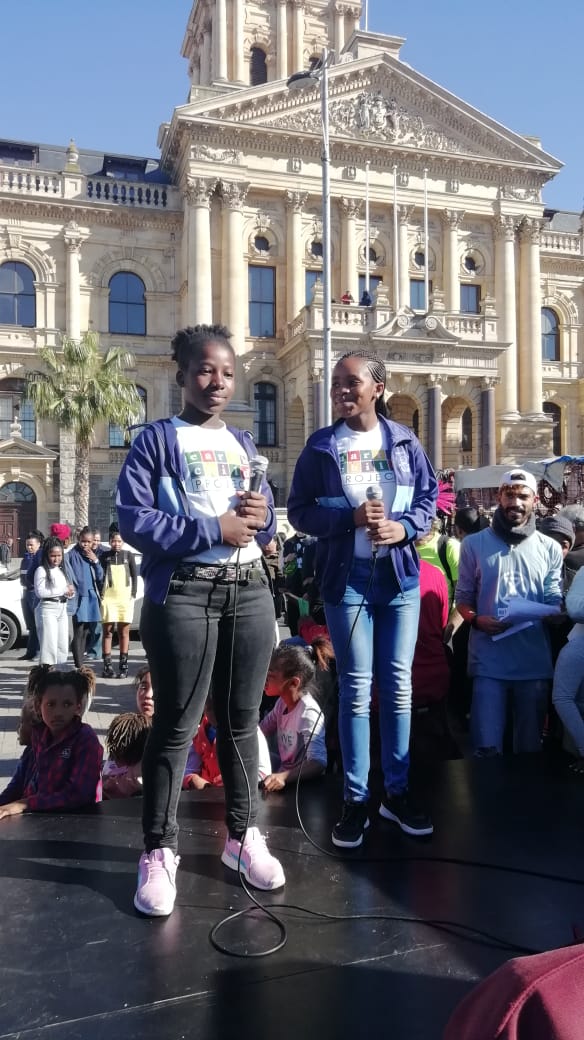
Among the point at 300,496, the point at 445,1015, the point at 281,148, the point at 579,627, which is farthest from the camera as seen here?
the point at 281,148

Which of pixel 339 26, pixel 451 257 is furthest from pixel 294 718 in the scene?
pixel 339 26

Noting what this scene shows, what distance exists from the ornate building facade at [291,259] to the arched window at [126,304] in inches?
2.5

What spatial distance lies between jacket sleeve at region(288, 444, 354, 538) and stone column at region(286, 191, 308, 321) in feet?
94.1

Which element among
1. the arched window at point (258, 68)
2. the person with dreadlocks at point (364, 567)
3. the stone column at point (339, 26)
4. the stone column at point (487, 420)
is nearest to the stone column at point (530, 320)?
the stone column at point (487, 420)

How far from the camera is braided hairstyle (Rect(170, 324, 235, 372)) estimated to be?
2.89 meters

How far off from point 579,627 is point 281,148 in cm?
3074

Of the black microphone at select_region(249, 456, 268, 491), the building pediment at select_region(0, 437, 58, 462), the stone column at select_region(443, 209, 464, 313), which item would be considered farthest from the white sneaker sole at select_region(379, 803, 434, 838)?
the stone column at select_region(443, 209, 464, 313)

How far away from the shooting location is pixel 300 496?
346 centimetres

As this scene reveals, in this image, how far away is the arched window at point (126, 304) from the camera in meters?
31.3

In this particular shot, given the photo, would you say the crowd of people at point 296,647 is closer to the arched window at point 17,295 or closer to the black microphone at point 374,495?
the black microphone at point 374,495

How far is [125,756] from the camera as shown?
14.6 feet

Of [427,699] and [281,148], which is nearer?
[427,699]

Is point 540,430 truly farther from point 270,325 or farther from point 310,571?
point 310,571

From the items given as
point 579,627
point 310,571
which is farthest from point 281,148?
point 579,627
